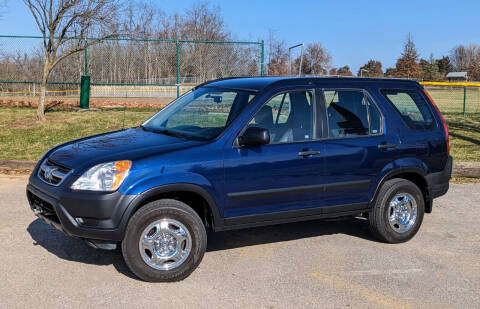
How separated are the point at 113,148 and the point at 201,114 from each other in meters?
1.36

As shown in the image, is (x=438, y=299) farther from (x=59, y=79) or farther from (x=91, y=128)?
(x=59, y=79)

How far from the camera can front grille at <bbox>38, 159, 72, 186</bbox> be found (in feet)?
15.2

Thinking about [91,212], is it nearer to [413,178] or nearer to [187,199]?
[187,199]

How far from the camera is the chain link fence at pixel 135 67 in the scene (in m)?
17.6

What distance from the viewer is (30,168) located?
9.38 meters

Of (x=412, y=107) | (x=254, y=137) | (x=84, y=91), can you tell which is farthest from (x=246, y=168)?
(x=84, y=91)

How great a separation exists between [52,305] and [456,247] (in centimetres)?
410

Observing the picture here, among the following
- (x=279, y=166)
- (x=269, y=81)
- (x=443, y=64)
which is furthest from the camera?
(x=443, y=64)

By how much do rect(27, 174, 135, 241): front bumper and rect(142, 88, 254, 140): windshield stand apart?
1067mm

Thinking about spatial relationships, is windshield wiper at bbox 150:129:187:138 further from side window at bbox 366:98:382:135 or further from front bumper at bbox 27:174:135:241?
side window at bbox 366:98:382:135

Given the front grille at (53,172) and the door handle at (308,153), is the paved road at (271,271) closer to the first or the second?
the front grille at (53,172)

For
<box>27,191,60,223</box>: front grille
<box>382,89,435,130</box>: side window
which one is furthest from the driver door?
<box>27,191,60,223</box>: front grille

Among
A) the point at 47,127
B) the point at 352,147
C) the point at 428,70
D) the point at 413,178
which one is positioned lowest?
the point at 413,178

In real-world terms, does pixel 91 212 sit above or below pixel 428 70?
below
